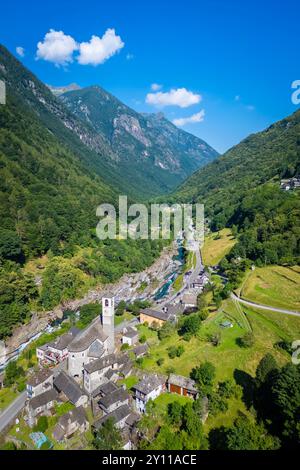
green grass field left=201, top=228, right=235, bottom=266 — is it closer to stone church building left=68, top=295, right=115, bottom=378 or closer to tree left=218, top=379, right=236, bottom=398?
stone church building left=68, top=295, right=115, bottom=378

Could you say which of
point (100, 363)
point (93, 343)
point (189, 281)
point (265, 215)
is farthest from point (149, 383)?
point (265, 215)

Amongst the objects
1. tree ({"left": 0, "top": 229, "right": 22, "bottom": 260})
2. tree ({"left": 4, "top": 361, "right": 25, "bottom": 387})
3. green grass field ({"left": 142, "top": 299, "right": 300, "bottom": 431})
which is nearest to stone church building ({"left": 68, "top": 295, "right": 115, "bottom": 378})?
green grass field ({"left": 142, "top": 299, "right": 300, "bottom": 431})

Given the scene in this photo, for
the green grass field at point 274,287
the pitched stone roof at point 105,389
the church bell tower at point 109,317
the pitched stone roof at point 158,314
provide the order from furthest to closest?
the pitched stone roof at point 158,314 → the green grass field at point 274,287 → the church bell tower at point 109,317 → the pitched stone roof at point 105,389

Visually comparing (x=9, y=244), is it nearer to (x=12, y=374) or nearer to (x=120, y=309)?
(x=120, y=309)

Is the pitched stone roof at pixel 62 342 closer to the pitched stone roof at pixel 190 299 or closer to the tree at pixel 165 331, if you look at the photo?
the tree at pixel 165 331

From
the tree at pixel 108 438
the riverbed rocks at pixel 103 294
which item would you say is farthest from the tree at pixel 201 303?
the tree at pixel 108 438
